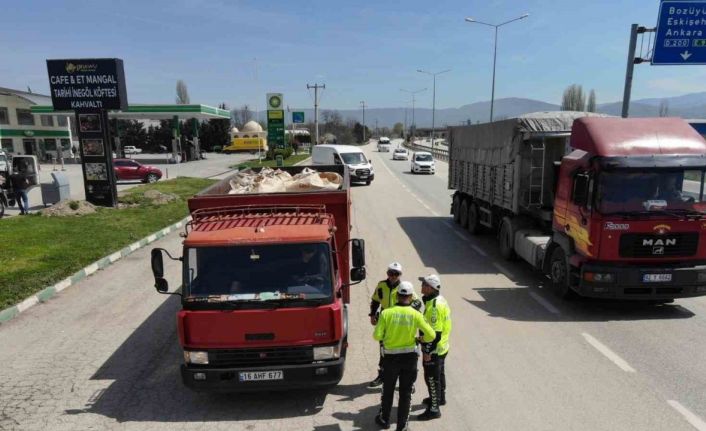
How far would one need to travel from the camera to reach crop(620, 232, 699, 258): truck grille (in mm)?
7941

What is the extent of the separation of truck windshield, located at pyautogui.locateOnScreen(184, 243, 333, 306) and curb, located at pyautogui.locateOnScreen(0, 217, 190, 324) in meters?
5.13

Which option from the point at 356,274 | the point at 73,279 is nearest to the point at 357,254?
the point at 356,274

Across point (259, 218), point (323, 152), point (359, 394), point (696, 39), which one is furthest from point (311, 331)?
point (323, 152)

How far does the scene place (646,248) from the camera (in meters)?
7.98

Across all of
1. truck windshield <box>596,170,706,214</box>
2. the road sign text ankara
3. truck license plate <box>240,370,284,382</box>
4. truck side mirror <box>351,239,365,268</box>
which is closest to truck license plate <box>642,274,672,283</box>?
truck windshield <box>596,170,706,214</box>

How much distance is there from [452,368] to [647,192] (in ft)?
14.7

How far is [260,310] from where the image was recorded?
521 centimetres

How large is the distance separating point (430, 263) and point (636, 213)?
187 inches

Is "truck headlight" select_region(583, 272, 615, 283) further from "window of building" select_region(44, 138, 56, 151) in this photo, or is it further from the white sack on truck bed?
"window of building" select_region(44, 138, 56, 151)

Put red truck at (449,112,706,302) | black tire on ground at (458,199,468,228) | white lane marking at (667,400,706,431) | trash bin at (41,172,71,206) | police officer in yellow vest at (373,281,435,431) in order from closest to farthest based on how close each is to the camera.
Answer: police officer in yellow vest at (373,281,435,431) < white lane marking at (667,400,706,431) < red truck at (449,112,706,302) < black tire on ground at (458,199,468,228) < trash bin at (41,172,71,206)

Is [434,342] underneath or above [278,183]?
underneath

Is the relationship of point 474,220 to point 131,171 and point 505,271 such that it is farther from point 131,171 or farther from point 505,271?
point 131,171

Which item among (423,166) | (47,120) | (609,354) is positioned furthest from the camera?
(47,120)

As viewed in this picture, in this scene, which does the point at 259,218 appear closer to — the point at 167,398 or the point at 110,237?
the point at 167,398
